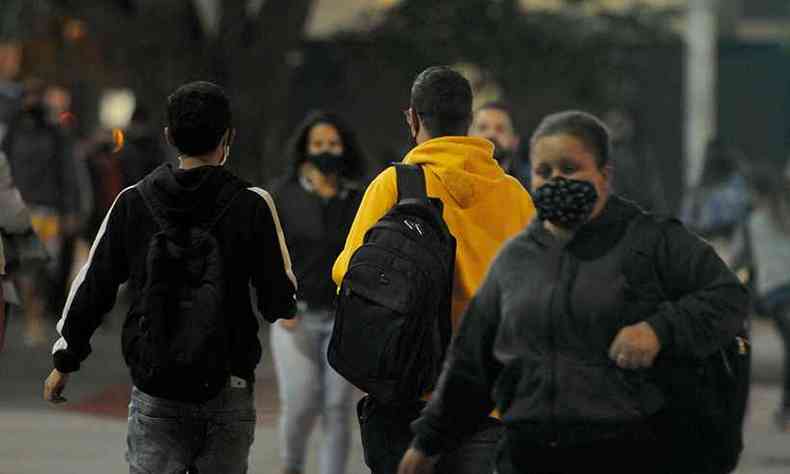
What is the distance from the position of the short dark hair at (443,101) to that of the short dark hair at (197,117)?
0.60m

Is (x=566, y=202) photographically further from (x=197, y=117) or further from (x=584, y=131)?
(x=197, y=117)

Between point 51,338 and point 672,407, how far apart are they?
1281 cm

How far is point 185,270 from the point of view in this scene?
20.2 ft

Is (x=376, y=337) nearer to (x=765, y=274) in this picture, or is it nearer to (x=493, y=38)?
(x=765, y=274)

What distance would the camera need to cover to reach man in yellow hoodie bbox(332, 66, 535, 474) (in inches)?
251

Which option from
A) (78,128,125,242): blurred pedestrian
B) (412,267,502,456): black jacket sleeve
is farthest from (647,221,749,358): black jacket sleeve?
(78,128,125,242): blurred pedestrian

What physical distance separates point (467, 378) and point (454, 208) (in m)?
1.30

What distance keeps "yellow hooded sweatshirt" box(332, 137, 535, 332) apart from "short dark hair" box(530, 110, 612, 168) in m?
1.21

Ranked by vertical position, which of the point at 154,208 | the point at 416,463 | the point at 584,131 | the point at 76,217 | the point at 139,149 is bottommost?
the point at 76,217

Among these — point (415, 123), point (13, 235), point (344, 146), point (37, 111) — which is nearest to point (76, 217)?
point (37, 111)

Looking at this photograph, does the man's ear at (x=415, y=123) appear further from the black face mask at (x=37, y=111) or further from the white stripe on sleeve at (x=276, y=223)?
the black face mask at (x=37, y=111)

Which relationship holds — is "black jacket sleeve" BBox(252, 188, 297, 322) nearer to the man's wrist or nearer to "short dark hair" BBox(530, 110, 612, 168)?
the man's wrist

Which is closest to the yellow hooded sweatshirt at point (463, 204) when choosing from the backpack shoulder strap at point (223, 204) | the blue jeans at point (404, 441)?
the blue jeans at point (404, 441)

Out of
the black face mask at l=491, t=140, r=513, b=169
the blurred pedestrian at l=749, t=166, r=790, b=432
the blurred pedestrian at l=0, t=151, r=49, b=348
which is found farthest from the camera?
the blurred pedestrian at l=749, t=166, r=790, b=432
